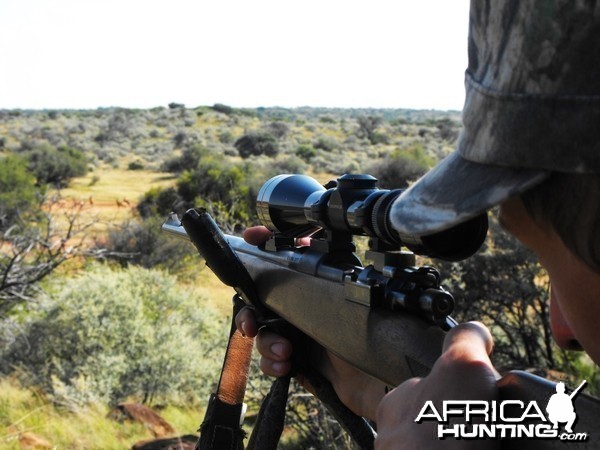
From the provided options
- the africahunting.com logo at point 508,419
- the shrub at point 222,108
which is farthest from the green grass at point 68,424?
the shrub at point 222,108

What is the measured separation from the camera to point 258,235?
3.09 m

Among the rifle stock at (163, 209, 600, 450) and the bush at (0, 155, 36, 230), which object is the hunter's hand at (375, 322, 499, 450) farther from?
the bush at (0, 155, 36, 230)

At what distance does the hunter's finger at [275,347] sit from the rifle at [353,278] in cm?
7

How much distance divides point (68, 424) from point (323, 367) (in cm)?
448

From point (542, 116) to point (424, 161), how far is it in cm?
2119

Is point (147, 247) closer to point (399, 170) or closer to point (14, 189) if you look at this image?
point (14, 189)

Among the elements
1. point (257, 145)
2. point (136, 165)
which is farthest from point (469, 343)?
point (257, 145)

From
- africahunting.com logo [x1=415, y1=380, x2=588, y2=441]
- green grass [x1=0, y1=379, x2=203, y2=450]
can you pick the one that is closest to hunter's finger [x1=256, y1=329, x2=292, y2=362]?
africahunting.com logo [x1=415, y1=380, x2=588, y2=441]

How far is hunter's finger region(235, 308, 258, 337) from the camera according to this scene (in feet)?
10.0

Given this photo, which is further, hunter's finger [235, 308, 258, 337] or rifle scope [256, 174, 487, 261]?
hunter's finger [235, 308, 258, 337]

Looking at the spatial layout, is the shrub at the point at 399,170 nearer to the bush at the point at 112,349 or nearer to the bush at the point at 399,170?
the bush at the point at 399,170

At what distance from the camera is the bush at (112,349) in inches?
312

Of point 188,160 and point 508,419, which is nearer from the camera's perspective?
point 508,419

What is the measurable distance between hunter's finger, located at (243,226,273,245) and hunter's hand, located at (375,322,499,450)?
1.60 m
